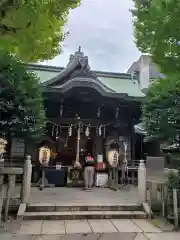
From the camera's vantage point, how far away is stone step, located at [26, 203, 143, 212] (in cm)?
700

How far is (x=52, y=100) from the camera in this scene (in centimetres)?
1279

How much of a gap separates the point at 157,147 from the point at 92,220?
32.9 ft

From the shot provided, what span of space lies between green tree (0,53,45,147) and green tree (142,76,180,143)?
160 inches

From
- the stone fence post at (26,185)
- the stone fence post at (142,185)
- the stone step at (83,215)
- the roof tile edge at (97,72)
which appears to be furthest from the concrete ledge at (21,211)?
the roof tile edge at (97,72)

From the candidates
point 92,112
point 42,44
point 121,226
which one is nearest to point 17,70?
point 42,44

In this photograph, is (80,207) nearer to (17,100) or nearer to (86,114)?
(17,100)

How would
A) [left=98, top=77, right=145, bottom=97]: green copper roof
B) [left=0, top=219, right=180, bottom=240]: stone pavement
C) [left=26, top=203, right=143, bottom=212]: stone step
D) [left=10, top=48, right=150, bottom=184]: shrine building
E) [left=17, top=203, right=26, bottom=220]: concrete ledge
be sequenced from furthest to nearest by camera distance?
[left=98, top=77, right=145, bottom=97]: green copper roof < [left=10, top=48, right=150, bottom=184]: shrine building < [left=26, top=203, right=143, bottom=212]: stone step < [left=17, top=203, right=26, bottom=220]: concrete ledge < [left=0, top=219, right=180, bottom=240]: stone pavement

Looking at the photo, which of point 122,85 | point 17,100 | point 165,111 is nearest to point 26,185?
point 17,100

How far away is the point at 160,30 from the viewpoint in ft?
19.0

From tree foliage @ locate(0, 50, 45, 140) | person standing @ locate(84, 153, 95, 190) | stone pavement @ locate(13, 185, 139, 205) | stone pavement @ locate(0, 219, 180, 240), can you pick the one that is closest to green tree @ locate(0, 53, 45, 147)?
tree foliage @ locate(0, 50, 45, 140)

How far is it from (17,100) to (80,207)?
3990 millimetres

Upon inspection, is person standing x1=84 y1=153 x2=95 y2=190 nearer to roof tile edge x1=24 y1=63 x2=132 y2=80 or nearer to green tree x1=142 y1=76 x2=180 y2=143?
green tree x1=142 y1=76 x2=180 y2=143

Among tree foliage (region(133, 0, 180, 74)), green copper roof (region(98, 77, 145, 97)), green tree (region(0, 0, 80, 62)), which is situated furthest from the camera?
green copper roof (region(98, 77, 145, 97))

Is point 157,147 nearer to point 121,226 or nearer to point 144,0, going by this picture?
point 121,226
